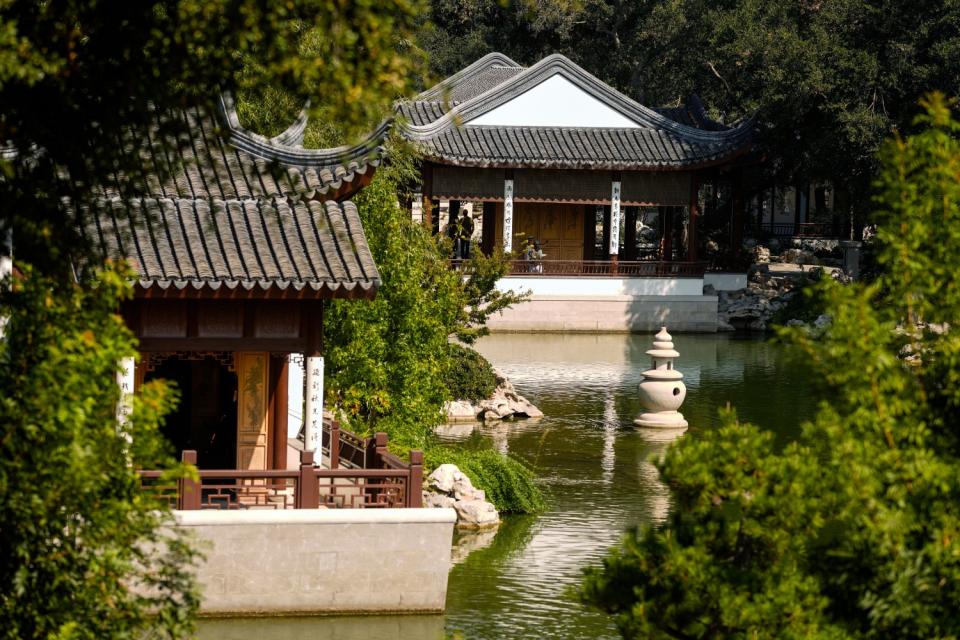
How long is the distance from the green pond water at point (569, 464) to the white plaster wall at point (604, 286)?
5.04ft

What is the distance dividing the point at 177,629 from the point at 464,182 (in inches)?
1167

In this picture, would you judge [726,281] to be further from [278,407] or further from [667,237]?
[278,407]

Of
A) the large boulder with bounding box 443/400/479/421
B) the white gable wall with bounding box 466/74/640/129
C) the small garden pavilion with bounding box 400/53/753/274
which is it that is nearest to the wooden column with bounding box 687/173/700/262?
the small garden pavilion with bounding box 400/53/753/274

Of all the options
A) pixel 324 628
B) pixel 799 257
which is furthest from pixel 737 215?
pixel 324 628

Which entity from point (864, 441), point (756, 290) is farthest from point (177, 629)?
point (756, 290)

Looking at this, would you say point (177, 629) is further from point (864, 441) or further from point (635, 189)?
point (635, 189)

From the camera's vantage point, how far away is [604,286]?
3438 cm

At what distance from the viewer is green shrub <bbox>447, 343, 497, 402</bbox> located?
22.4 metres

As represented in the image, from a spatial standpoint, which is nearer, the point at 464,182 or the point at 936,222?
the point at 936,222

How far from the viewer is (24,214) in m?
5.78

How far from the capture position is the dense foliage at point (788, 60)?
110ft

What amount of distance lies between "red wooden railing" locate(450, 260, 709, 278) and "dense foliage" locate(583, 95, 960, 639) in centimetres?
2778

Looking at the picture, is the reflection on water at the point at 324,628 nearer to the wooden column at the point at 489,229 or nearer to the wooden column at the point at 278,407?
the wooden column at the point at 278,407

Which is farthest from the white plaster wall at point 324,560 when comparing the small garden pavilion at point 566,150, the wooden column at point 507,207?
the wooden column at point 507,207
